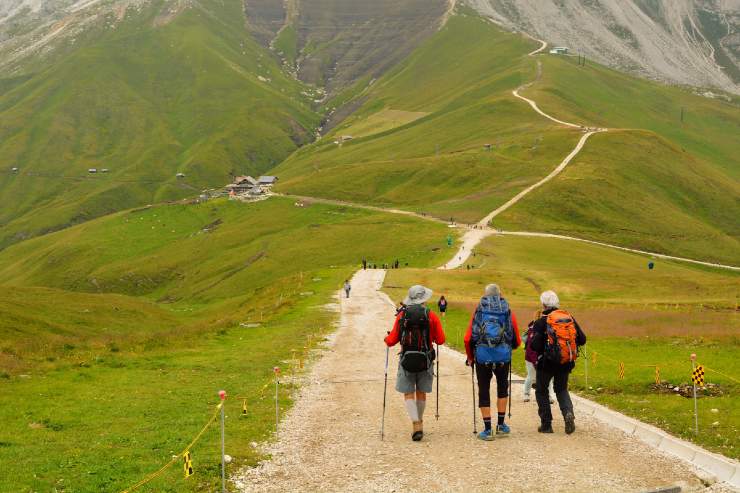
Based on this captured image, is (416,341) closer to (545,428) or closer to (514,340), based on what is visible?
(514,340)

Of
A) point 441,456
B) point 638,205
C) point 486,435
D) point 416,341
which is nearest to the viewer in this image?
point 441,456

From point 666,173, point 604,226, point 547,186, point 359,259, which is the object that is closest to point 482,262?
point 359,259

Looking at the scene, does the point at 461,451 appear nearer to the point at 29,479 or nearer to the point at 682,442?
the point at 682,442

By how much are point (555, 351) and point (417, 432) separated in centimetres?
427

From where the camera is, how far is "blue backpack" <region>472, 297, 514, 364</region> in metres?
18.2

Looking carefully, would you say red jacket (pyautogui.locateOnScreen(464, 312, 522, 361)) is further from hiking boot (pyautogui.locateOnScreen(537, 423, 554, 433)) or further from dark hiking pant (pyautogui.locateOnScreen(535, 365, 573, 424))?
hiking boot (pyautogui.locateOnScreen(537, 423, 554, 433))

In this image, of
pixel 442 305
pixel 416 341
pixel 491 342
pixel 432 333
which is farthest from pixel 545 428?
pixel 442 305

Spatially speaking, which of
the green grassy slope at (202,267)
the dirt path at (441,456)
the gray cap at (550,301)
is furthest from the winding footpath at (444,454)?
the green grassy slope at (202,267)

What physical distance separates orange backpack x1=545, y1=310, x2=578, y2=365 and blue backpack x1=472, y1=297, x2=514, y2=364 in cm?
111

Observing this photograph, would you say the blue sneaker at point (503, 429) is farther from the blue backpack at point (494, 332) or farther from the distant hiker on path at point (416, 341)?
the distant hiker on path at point (416, 341)

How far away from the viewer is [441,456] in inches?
667

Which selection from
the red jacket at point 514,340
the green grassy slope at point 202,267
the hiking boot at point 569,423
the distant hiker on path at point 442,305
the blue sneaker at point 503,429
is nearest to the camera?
the red jacket at point 514,340

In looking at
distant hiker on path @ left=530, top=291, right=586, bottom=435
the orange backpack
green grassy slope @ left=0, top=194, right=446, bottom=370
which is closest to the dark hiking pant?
distant hiker on path @ left=530, top=291, right=586, bottom=435

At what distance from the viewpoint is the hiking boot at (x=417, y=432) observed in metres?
18.2
